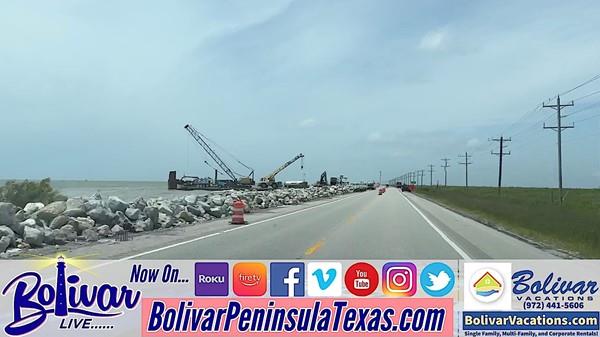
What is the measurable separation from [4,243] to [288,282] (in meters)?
9.14

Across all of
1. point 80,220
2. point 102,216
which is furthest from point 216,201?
point 80,220

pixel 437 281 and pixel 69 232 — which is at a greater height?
pixel 437 281

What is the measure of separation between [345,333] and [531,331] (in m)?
2.09

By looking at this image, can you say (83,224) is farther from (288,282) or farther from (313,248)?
(288,282)

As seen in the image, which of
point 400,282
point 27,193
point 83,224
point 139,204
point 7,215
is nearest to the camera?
point 400,282

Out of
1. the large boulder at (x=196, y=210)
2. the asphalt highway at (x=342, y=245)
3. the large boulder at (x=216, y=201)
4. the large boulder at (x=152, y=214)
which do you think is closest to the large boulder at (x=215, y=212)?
the large boulder at (x=196, y=210)

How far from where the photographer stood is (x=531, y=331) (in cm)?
675

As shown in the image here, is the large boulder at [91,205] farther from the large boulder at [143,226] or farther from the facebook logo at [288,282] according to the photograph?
the facebook logo at [288,282]

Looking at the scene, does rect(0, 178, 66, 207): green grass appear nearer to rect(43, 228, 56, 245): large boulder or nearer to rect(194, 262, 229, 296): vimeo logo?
rect(43, 228, 56, 245): large boulder

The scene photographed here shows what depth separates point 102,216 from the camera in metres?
20.9

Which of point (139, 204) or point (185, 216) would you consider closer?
point (139, 204)

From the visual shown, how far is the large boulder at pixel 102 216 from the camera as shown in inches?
816

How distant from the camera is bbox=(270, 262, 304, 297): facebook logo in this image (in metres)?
8.41

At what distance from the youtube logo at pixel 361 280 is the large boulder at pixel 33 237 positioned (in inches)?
381
